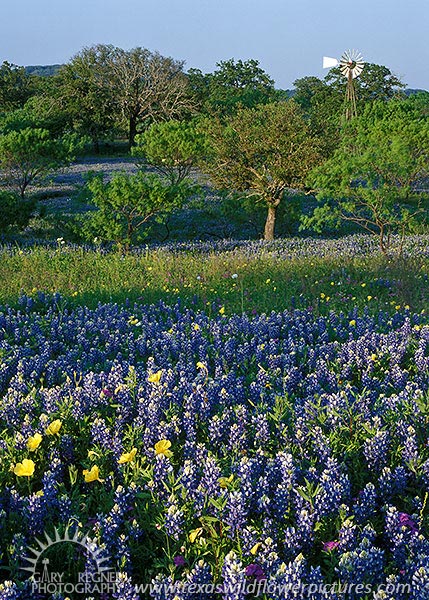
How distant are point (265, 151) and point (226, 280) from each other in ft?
28.4

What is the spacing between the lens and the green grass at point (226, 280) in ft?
29.7

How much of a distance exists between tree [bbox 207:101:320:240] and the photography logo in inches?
635

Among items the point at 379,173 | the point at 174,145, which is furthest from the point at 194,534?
the point at 174,145

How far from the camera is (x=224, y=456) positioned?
3719 mm

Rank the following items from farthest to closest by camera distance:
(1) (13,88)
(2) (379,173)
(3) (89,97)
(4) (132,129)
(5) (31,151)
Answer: (1) (13,88), (4) (132,129), (3) (89,97), (5) (31,151), (2) (379,173)

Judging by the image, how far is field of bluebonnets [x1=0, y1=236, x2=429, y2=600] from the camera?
2.81 m

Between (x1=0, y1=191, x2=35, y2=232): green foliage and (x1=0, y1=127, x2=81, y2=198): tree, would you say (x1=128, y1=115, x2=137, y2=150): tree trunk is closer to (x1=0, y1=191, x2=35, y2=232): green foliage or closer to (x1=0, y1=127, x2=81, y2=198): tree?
(x1=0, y1=127, x2=81, y2=198): tree

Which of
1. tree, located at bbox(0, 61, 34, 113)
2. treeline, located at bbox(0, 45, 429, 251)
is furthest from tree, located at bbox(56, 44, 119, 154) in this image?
treeline, located at bbox(0, 45, 429, 251)

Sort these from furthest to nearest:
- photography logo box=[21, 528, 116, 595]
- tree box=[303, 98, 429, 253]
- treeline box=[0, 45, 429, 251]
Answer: treeline box=[0, 45, 429, 251]
tree box=[303, 98, 429, 253]
photography logo box=[21, 528, 116, 595]

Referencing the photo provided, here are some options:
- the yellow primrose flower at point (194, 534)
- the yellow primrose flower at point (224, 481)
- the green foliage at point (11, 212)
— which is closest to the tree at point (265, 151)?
the green foliage at point (11, 212)

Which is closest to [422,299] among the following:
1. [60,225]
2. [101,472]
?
[101,472]

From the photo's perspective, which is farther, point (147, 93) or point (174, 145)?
point (147, 93)

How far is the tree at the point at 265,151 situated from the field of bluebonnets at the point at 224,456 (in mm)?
11911

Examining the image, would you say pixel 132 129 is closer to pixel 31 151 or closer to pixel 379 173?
pixel 31 151
